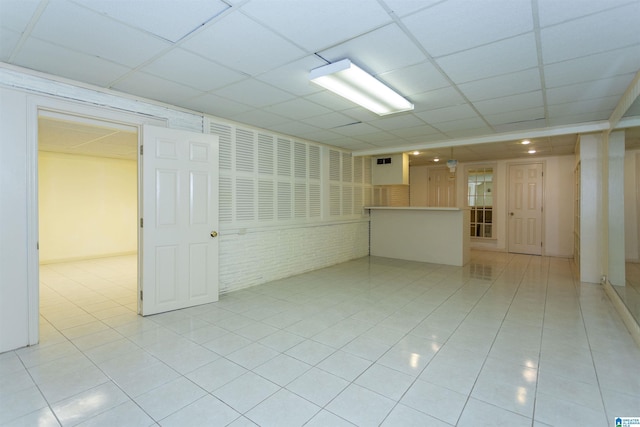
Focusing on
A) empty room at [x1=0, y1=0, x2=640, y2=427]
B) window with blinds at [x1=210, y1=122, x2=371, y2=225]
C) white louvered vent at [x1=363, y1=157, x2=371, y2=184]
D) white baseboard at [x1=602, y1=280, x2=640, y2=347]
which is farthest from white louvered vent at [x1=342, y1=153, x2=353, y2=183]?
white baseboard at [x1=602, y1=280, x2=640, y2=347]

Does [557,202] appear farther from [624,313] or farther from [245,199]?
[245,199]

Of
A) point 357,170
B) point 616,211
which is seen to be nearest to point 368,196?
point 357,170

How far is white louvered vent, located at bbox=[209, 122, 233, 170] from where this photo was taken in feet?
14.6

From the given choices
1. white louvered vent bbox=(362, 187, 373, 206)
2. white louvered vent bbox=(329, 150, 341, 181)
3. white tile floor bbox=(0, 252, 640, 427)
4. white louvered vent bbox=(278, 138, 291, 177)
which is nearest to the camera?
white tile floor bbox=(0, 252, 640, 427)

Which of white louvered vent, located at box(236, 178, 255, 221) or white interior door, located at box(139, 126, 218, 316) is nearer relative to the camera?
white interior door, located at box(139, 126, 218, 316)

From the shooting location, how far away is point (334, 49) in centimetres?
249

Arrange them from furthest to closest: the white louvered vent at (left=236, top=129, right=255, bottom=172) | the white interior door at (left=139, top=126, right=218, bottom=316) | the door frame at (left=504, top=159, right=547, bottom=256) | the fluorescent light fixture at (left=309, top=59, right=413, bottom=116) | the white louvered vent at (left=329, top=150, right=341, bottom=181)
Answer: the door frame at (left=504, top=159, right=547, bottom=256), the white louvered vent at (left=329, top=150, right=341, bottom=181), the white louvered vent at (left=236, top=129, right=255, bottom=172), the white interior door at (left=139, top=126, right=218, bottom=316), the fluorescent light fixture at (left=309, top=59, right=413, bottom=116)

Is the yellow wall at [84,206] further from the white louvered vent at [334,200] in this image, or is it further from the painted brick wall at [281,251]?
the white louvered vent at [334,200]

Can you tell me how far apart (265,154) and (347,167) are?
2439mm

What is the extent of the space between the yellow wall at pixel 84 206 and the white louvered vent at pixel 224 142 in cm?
352

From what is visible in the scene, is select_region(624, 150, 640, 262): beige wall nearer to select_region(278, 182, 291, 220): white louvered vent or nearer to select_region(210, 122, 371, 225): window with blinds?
select_region(210, 122, 371, 225): window with blinds

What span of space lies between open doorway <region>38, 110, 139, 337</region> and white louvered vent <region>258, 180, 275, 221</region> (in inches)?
78.1

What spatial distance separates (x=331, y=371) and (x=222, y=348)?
3.46 feet

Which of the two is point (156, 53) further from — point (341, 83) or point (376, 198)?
point (376, 198)
